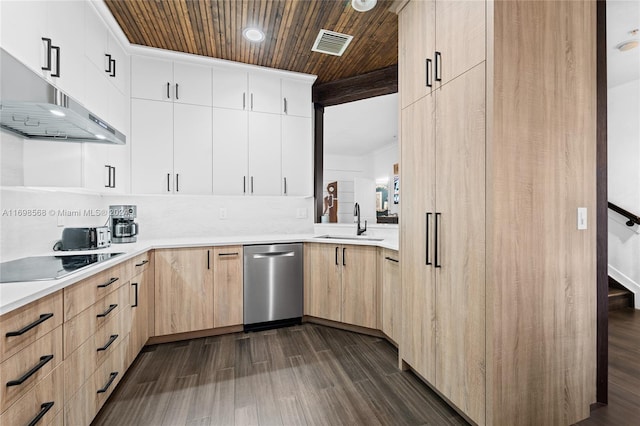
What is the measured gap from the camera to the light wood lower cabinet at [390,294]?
2.29 meters

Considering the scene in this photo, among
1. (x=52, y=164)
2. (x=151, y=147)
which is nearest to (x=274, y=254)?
(x=151, y=147)

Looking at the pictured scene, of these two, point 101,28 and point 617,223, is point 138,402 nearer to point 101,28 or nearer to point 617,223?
point 101,28

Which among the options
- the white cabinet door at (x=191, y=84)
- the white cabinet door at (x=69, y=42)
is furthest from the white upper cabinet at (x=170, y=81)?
the white cabinet door at (x=69, y=42)

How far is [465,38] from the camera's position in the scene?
4.90ft

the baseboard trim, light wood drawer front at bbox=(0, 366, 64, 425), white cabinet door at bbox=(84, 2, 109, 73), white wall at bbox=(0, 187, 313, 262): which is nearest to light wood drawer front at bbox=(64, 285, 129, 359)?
light wood drawer front at bbox=(0, 366, 64, 425)

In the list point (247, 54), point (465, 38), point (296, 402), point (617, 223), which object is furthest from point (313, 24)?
point (617, 223)

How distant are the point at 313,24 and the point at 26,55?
1.95 metres

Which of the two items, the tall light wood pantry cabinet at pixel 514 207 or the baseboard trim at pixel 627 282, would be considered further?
the baseboard trim at pixel 627 282

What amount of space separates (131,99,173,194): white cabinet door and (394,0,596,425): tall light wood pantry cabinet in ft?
8.31

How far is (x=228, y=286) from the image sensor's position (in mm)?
2682

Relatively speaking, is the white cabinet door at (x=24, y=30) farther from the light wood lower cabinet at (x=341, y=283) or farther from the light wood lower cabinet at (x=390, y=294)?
the light wood lower cabinet at (x=390, y=294)

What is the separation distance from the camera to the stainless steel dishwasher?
2.75 metres

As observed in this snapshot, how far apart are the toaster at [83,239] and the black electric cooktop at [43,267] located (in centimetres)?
31

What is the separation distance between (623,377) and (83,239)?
3.96m
